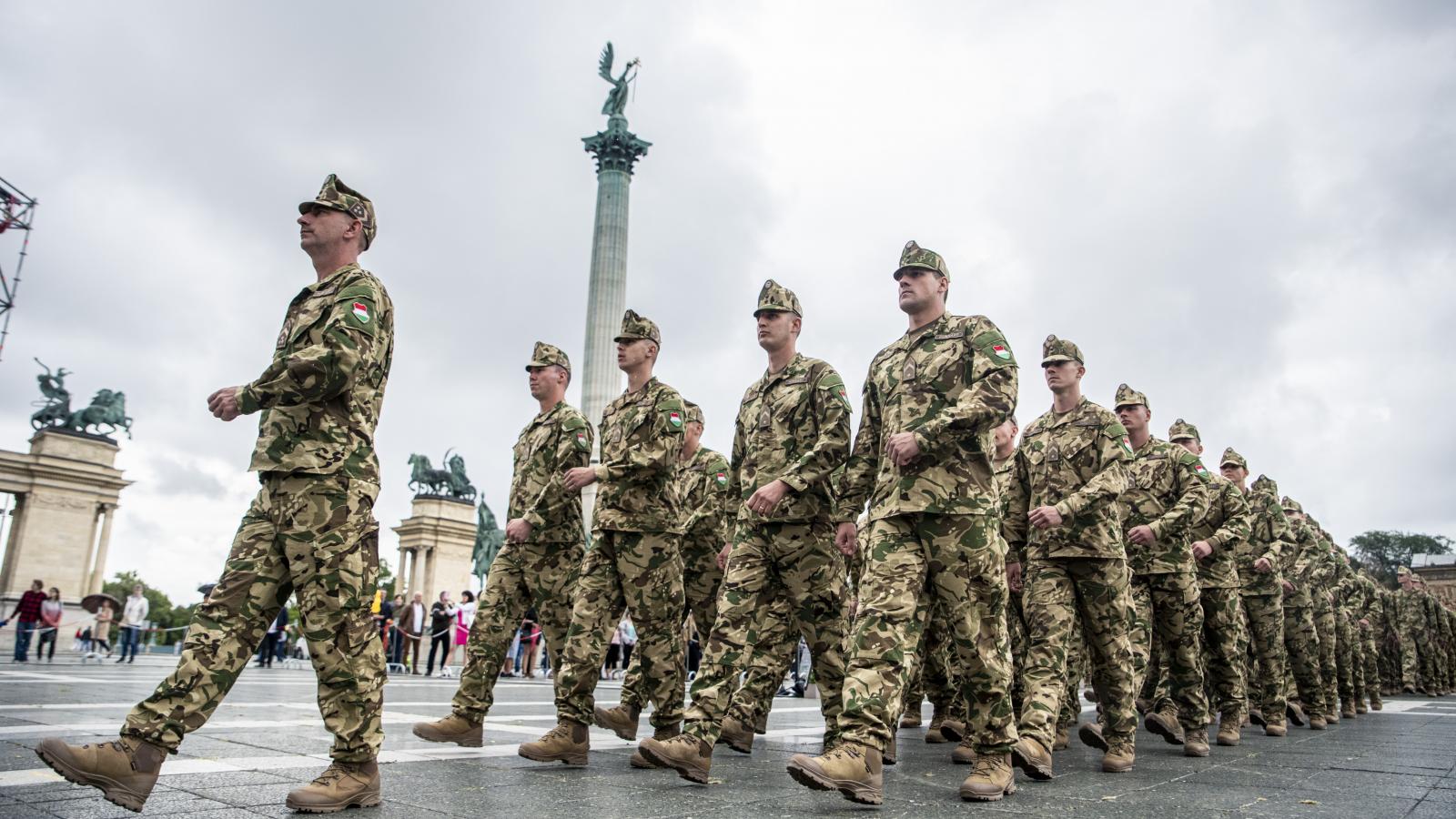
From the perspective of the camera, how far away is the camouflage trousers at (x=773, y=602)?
5207 mm

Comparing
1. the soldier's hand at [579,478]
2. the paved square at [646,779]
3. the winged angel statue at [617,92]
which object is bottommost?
the paved square at [646,779]

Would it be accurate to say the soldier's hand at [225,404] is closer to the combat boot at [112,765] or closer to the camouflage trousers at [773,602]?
the combat boot at [112,765]

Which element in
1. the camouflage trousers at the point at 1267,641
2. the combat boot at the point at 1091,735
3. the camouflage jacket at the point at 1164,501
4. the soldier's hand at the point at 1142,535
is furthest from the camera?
the camouflage trousers at the point at 1267,641

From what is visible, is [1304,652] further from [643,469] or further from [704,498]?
[643,469]

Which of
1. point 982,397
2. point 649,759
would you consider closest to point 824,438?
point 982,397

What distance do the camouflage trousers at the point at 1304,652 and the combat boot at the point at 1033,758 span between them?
742 cm

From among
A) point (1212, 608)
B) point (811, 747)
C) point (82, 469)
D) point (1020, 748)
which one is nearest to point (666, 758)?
point (1020, 748)

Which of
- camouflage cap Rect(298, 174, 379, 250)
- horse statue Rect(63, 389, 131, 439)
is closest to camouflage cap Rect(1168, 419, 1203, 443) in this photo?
camouflage cap Rect(298, 174, 379, 250)

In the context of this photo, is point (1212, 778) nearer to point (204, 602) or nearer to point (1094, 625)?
point (1094, 625)

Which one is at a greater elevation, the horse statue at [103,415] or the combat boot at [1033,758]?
the horse statue at [103,415]

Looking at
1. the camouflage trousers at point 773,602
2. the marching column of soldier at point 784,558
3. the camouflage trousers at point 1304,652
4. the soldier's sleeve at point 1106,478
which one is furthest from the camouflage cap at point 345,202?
the camouflage trousers at point 1304,652

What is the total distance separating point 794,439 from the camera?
5895mm

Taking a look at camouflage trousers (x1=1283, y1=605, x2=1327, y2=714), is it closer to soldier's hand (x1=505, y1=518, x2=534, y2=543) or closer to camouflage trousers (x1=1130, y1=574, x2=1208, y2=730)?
camouflage trousers (x1=1130, y1=574, x2=1208, y2=730)

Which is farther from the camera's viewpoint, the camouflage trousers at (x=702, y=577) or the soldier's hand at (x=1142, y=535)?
the camouflage trousers at (x=702, y=577)
